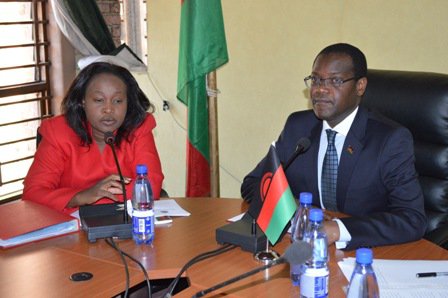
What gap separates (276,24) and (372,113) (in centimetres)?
138

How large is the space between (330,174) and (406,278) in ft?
2.25

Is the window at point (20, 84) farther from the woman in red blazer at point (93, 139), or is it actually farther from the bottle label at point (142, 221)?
the bottle label at point (142, 221)

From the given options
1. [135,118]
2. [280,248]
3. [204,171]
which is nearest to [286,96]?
[204,171]

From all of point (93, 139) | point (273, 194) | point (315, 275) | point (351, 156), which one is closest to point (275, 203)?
point (273, 194)

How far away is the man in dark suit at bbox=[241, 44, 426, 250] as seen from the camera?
226cm

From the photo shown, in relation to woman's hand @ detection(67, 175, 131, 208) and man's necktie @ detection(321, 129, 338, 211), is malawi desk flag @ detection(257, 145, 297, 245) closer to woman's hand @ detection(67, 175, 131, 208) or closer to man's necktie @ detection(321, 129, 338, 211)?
man's necktie @ detection(321, 129, 338, 211)

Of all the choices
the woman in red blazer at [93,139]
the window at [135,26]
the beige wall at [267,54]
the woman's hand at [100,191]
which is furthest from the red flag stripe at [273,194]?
the window at [135,26]

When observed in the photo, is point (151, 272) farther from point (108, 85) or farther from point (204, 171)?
point (204, 171)

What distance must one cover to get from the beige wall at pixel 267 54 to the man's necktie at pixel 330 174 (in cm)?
100

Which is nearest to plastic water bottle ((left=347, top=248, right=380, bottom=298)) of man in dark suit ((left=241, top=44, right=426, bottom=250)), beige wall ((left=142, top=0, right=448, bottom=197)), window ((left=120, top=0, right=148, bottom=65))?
man in dark suit ((left=241, top=44, right=426, bottom=250))

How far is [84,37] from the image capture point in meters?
4.04

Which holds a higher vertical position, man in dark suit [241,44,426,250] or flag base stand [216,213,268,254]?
man in dark suit [241,44,426,250]

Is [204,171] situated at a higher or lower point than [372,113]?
lower

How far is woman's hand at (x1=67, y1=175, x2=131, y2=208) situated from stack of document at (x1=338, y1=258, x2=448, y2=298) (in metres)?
0.89
